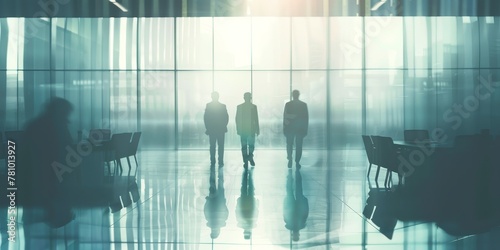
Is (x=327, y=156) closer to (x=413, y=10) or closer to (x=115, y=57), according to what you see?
(x=413, y=10)

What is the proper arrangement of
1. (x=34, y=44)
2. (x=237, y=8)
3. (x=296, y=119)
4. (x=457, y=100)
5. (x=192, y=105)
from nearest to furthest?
(x=296, y=119) → (x=237, y=8) → (x=34, y=44) → (x=457, y=100) → (x=192, y=105)

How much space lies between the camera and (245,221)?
6254mm

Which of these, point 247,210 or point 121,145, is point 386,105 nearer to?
point 121,145

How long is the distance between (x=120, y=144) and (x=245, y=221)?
19.0ft

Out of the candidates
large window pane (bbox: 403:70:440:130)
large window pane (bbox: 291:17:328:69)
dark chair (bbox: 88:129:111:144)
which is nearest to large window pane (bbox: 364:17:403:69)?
large window pane (bbox: 403:70:440:130)

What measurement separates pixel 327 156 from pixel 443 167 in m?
9.97

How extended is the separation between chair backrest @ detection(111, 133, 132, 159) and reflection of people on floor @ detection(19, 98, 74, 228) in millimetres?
1799

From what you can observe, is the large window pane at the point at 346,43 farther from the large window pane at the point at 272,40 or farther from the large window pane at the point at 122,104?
the large window pane at the point at 122,104

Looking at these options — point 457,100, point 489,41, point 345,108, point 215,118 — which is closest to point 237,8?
point 215,118

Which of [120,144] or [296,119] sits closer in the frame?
[120,144]

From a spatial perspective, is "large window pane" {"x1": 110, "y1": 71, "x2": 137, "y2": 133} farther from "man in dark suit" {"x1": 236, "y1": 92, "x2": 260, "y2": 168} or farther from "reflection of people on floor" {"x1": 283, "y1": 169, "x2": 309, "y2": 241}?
"reflection of people on floor" {"x1": 283, "y1": 169, "x2": 309, "y2": 241}

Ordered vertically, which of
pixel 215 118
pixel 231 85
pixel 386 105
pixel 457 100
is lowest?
pixel 215 118

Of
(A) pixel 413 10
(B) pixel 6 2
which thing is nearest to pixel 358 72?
(A) pixel 413 10

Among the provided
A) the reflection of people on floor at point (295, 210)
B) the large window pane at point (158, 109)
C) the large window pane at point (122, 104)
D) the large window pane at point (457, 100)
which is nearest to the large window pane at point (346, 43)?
the large window pane at point (457, 100)
